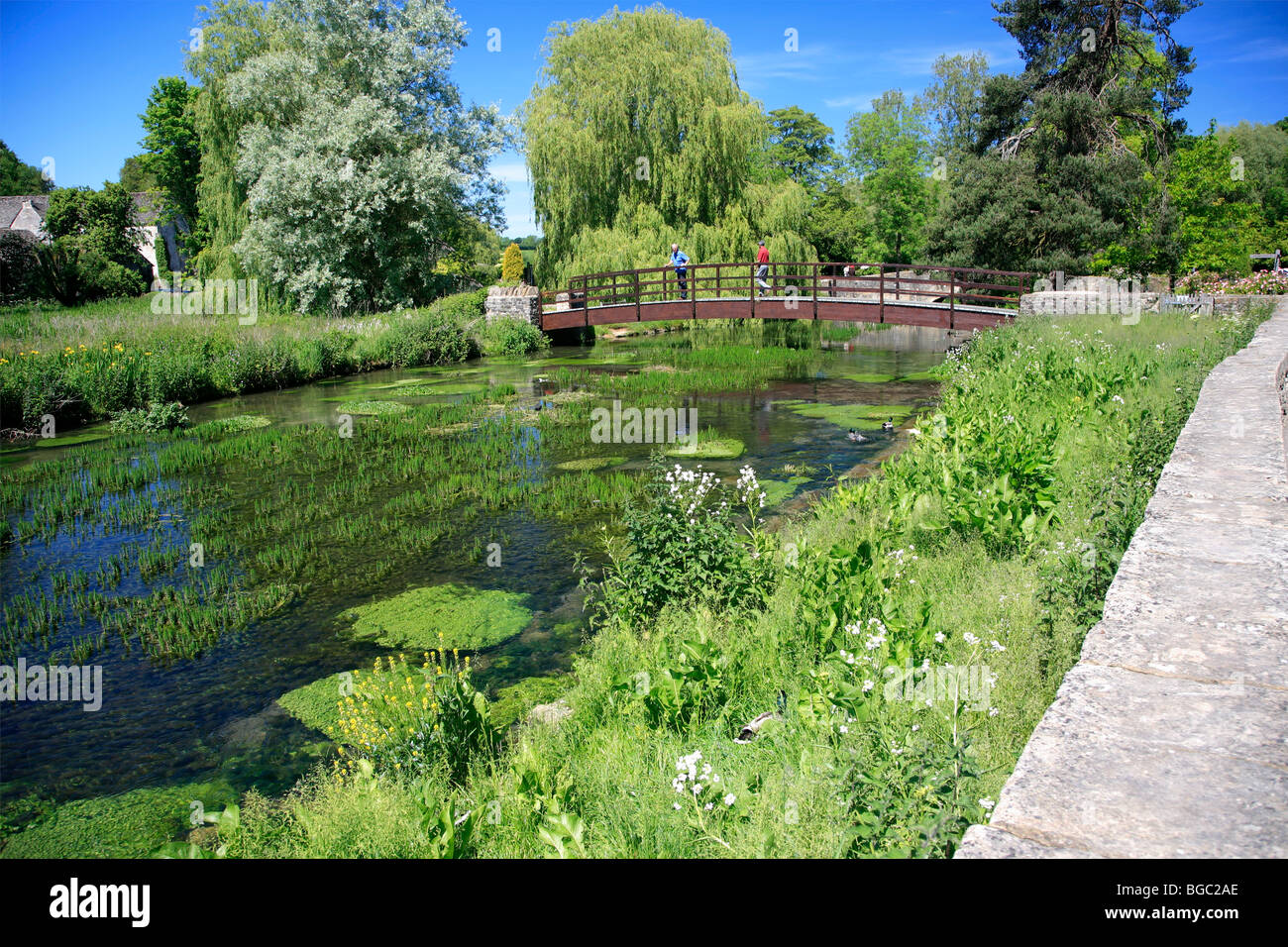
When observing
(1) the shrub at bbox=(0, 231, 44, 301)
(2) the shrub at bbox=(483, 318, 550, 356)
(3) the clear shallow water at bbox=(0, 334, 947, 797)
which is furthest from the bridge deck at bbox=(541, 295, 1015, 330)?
(1) the shrub at bbox=(0, 231, 44, 301)

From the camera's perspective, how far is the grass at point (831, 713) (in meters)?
3.21

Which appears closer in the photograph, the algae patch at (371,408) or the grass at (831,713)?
the grass at (831,713)

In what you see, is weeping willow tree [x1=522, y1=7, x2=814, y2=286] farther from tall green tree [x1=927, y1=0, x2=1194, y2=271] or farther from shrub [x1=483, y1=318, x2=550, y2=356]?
tall green tree [x1=927, y1=0, x2=1194, y2=271]

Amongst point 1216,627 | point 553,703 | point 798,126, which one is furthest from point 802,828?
point 798,126

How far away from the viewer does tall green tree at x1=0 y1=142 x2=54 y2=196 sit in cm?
6906

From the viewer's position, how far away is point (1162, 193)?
997 inches

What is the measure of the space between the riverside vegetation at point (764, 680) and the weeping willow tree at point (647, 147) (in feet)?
70.0

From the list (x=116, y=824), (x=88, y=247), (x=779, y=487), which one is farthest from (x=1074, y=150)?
(x=88, y=247)

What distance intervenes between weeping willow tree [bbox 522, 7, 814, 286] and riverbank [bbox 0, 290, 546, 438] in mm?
4869

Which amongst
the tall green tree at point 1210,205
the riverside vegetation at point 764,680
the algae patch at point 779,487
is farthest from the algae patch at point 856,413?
the tall green tree at point 1210,205

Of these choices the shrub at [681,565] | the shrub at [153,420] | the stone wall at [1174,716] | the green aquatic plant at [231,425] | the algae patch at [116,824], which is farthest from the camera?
the shrub at [153,420]

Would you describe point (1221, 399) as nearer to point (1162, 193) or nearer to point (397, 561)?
point (397, 561)

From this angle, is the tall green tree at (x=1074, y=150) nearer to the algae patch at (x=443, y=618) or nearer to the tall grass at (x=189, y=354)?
the tall grass at (x=189, y=354)

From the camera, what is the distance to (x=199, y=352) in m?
20.0
